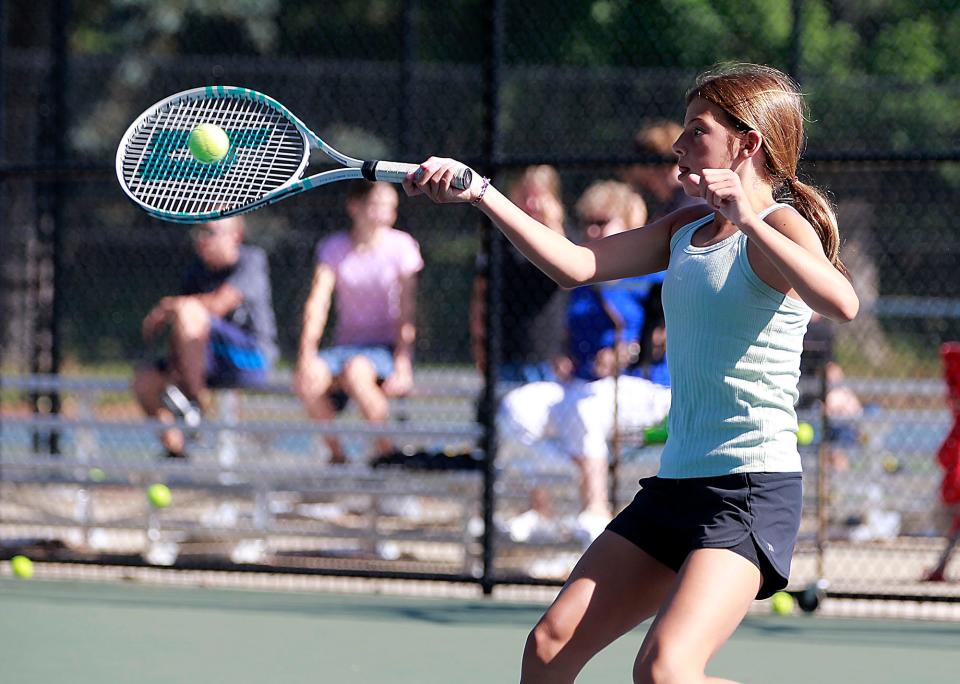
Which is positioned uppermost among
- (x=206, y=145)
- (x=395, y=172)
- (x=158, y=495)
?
(x=206, y=145)

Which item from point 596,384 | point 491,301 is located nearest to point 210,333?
point 491,301

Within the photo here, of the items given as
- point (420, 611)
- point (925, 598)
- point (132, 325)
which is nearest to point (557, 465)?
point (420, 611)

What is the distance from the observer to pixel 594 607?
257 centimetres

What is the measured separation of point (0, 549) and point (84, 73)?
30.7 ft

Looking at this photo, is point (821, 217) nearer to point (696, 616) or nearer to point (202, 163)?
point (696, 616)

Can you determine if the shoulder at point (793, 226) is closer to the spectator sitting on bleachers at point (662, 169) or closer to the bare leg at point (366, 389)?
the spectator sitting on bleachers at point (662, 169)

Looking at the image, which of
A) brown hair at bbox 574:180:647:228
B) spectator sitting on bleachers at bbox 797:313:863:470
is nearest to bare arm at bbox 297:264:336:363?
brown hair at bbox 574:180:647:228

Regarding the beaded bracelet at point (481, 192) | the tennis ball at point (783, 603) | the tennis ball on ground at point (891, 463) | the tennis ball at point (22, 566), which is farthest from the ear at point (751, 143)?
the tennis ball on ground at point (891, 463)

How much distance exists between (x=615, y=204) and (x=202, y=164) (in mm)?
2501

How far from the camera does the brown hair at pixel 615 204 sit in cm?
551

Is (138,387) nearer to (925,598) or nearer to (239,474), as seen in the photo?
(239,474)

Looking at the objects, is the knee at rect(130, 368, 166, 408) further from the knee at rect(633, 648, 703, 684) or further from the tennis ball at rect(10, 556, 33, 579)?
the knee at rect(633, 648, 703, 684)

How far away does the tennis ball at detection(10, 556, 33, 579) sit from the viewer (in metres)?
5.47

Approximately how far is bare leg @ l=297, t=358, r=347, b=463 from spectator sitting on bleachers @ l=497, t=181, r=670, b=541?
0.76 m
